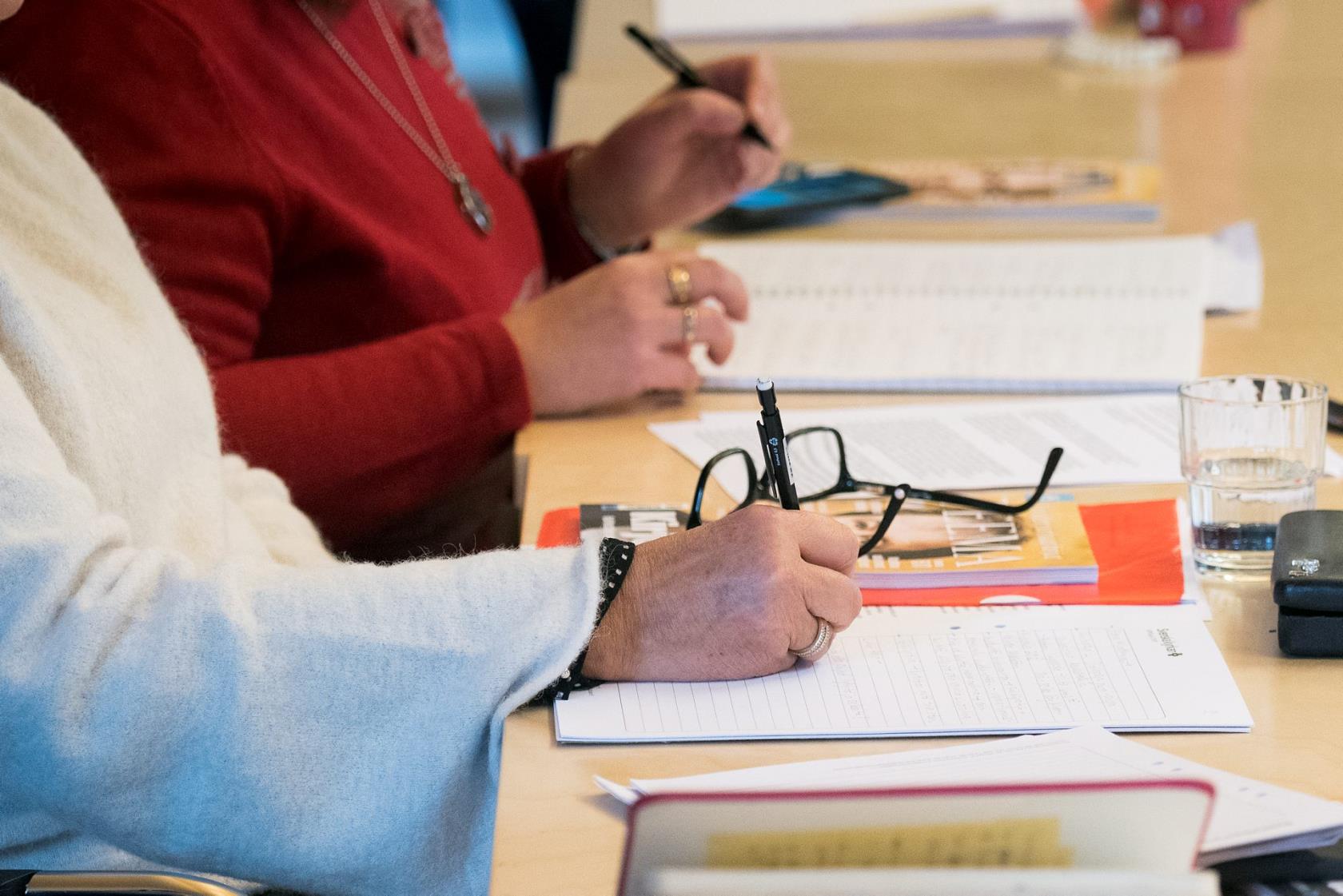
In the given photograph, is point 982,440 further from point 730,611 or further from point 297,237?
point 297,237

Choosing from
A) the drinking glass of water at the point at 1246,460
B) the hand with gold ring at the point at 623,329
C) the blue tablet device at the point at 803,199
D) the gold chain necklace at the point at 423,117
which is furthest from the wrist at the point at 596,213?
the drinking glass of water at the point at 1246,460

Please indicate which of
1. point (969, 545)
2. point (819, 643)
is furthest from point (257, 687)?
point (969, 545)

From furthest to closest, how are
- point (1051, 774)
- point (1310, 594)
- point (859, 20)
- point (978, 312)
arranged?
point (859, 20) → point (978, 312) → point (1310, 594) → point (1051, 774)

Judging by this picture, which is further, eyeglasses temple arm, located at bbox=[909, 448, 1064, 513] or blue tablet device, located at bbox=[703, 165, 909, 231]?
blue tablet device, located at bbox=[703, 165, 909, 231]

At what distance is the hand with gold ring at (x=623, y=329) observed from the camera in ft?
4.00

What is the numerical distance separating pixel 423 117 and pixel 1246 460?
2.77 feet

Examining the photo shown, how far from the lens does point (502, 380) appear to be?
121 centimetres

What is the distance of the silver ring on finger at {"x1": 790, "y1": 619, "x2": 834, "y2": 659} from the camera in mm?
806

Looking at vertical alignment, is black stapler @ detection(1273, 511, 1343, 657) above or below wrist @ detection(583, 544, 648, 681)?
above

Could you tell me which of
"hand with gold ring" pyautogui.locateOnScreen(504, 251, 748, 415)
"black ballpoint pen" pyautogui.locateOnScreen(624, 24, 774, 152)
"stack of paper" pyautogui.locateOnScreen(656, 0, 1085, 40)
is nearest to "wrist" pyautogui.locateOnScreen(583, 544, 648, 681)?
"hand with gold ring" pyautogui.locateOnScreen(504, 251, 748, 415)

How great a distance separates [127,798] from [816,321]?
82cm

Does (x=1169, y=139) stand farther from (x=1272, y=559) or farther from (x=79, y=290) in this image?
(x=79, y=290)

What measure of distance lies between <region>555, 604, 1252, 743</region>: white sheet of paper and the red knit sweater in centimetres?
46

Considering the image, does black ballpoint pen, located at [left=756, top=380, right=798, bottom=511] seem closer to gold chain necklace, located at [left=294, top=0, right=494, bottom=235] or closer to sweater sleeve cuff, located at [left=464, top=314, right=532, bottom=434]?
sweater sleeve cuff, located at [left=464, top=314, right=532, bottom=434]
